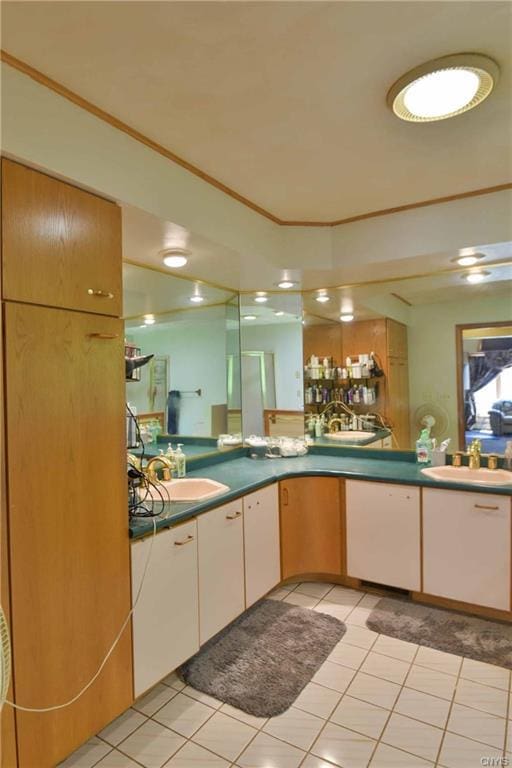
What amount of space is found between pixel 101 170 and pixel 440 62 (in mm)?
1289

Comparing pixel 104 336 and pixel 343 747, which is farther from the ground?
pixel 104 336

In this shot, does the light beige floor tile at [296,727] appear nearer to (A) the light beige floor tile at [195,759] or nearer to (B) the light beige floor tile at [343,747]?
(B) the light beige floor tile at [343,747]

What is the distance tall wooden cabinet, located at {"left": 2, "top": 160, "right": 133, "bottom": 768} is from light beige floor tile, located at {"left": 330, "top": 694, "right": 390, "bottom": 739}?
0.90m

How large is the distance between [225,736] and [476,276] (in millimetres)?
2936

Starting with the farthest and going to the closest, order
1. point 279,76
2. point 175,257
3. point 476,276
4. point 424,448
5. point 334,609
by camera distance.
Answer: point 424,448
point 476,276
point 334,609
point 175,257
point 279,76

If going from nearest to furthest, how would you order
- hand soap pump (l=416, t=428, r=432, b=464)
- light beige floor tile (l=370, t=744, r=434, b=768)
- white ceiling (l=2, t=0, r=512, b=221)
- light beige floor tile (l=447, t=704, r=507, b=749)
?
white ceiling (l=2, t=0, r=512, b=221), light beige floor tile (l=370, t=744, r=434, b=768), light beige floor tile (l=447, t=704, r=507, b=749), hand soap pump (l=416, t=428, r=432, b=464)

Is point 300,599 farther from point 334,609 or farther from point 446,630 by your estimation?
point 446,630

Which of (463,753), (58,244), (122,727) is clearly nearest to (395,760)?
(463,753)

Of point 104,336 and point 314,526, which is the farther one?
point 314,526

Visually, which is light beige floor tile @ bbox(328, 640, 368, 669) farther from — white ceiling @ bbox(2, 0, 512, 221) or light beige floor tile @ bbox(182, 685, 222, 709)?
white ceiling @ bbox(2, 0, 512, 221)

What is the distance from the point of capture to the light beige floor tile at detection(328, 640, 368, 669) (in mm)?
2098

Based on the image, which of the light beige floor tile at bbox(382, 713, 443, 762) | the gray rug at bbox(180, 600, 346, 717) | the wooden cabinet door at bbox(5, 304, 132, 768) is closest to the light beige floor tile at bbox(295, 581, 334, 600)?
the gray rug at bbox(180, 600, 346, 717)

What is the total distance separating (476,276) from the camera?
2.83m

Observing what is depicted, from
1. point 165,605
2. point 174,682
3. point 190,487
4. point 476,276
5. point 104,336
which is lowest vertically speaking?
point 174,682
